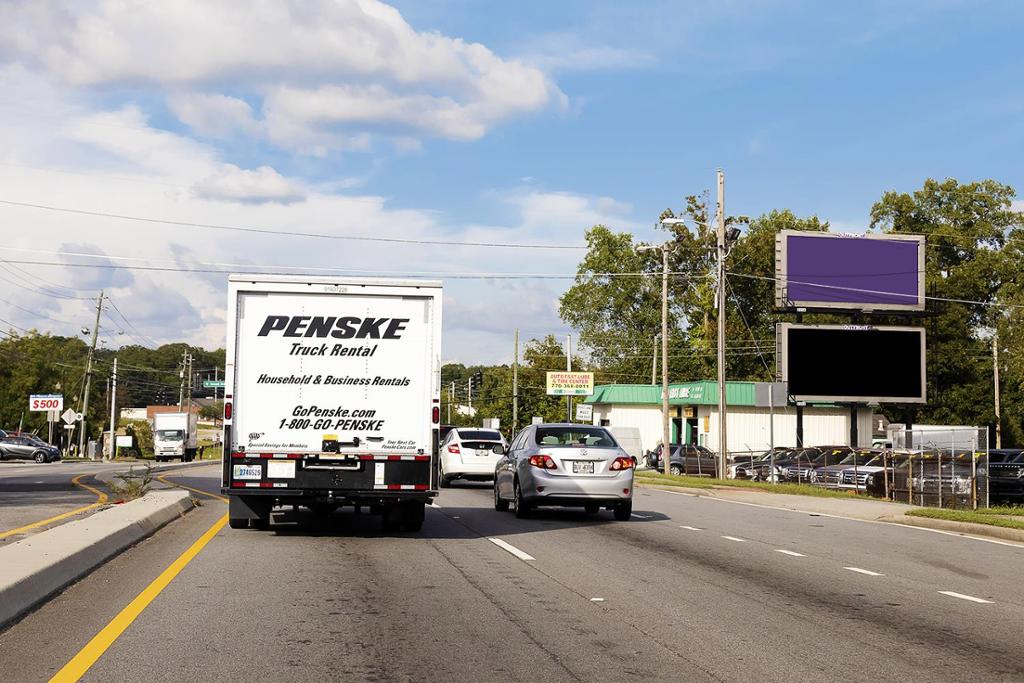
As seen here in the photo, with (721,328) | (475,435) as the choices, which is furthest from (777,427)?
(475,435)

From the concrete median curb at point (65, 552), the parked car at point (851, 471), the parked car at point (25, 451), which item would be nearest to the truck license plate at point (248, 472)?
the concrete median curb at point (65, 552)

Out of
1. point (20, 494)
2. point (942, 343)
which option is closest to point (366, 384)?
point (20, 494)

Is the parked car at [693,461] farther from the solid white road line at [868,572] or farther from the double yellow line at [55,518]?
the solid white road line at [868,572]

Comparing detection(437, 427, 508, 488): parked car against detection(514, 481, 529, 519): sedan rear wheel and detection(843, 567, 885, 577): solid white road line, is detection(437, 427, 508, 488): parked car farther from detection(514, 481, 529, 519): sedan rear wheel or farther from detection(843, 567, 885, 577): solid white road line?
detection(843, 567, 885, 577): solid white road line

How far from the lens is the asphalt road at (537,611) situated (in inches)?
286

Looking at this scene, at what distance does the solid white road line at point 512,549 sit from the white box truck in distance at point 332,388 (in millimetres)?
1157

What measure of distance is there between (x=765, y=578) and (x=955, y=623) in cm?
287

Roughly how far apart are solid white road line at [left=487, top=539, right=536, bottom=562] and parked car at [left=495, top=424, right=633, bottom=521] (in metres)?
3.58

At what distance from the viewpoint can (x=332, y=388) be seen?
A: 14.9m

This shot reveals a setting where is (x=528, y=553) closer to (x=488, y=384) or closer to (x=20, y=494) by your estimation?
(x=20, y=494)

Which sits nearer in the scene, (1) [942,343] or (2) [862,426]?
(2) [862,426]

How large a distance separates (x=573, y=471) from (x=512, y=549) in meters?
4.75

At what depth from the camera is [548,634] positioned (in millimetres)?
8367

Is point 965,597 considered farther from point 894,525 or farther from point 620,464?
point 894,525
